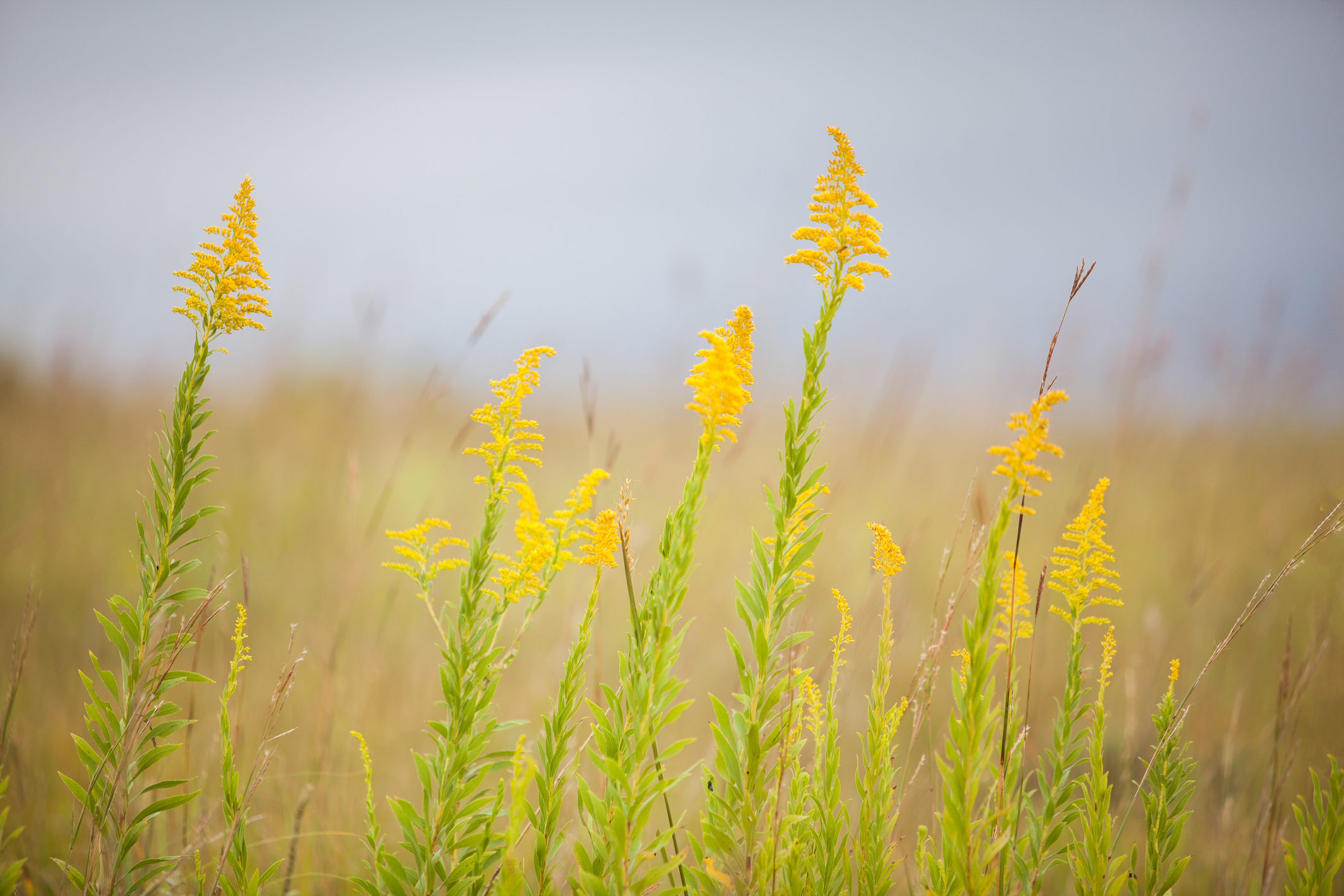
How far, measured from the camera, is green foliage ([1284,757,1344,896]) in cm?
144

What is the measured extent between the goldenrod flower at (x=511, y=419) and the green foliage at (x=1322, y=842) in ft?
6.32

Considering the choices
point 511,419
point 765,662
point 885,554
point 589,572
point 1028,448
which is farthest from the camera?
point 589,572

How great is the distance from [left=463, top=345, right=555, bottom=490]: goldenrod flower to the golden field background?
1.07m

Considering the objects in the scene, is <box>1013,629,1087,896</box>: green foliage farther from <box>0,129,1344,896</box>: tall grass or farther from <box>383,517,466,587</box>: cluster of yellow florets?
<box>383,517,466,587</box>: cluster of yellow florets

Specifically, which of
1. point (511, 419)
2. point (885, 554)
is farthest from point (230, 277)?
point (885, 554)

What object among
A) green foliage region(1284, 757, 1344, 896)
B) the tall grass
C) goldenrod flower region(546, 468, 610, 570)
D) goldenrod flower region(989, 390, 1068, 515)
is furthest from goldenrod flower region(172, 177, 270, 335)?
green foliage region(1284, 757, 1344, 896)

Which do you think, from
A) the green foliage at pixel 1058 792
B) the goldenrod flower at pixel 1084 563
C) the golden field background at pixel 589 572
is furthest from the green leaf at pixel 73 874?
the goldenrod flower at pixel 1084 563

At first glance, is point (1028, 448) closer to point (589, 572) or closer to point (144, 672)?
point (144, 672)

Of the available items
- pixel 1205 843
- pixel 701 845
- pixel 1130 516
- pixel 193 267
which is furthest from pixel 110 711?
pixel 1130 516

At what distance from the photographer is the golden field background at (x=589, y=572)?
2.98 m

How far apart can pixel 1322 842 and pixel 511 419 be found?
7.01ft

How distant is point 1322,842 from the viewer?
4.85 ft

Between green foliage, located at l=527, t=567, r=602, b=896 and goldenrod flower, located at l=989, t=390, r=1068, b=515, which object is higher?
goldenrod flower, located at l=989, t=390, r=1068, b=515

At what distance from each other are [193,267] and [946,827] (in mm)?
2040
